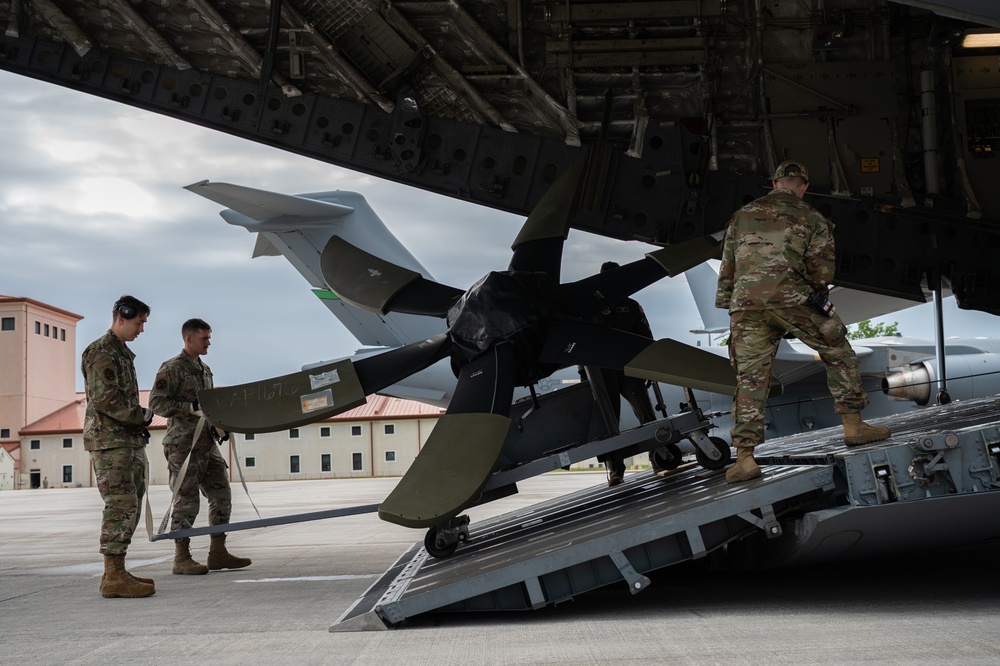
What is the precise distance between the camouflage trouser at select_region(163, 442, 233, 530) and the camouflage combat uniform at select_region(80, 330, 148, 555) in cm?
93

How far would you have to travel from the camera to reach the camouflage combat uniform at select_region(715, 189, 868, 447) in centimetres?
413

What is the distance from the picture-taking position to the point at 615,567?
369cm

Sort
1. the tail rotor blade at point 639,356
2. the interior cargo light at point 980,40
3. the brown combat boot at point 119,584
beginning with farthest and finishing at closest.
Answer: the interior cargo light at point 980,40 < the brown combat boot at point 119,584 < the tail rotor blade at point 639,356

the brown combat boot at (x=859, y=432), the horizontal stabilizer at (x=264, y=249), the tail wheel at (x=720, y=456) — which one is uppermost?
the horizontal stabilizer at (x=264, y=249)

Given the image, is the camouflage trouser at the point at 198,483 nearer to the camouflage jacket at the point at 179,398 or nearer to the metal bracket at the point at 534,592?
the camouflage jacket at the point at 179,398

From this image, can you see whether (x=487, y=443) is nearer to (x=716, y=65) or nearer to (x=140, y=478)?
(x=140, y=478)

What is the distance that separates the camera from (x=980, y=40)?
6.93m

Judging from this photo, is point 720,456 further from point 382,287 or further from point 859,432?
point 382,287

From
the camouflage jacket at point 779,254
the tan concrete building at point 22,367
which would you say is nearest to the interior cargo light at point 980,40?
A: the camouflage jacket at point 779,254

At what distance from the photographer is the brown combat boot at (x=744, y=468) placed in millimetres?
4086

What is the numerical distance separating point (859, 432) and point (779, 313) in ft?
2.31

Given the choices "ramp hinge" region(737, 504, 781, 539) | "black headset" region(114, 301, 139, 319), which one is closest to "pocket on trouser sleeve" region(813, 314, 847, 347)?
"ramp hinge" region(737, 504, 781, 539)

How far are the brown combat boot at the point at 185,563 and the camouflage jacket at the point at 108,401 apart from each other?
137 cm

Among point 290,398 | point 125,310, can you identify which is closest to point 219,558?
point 125,310
